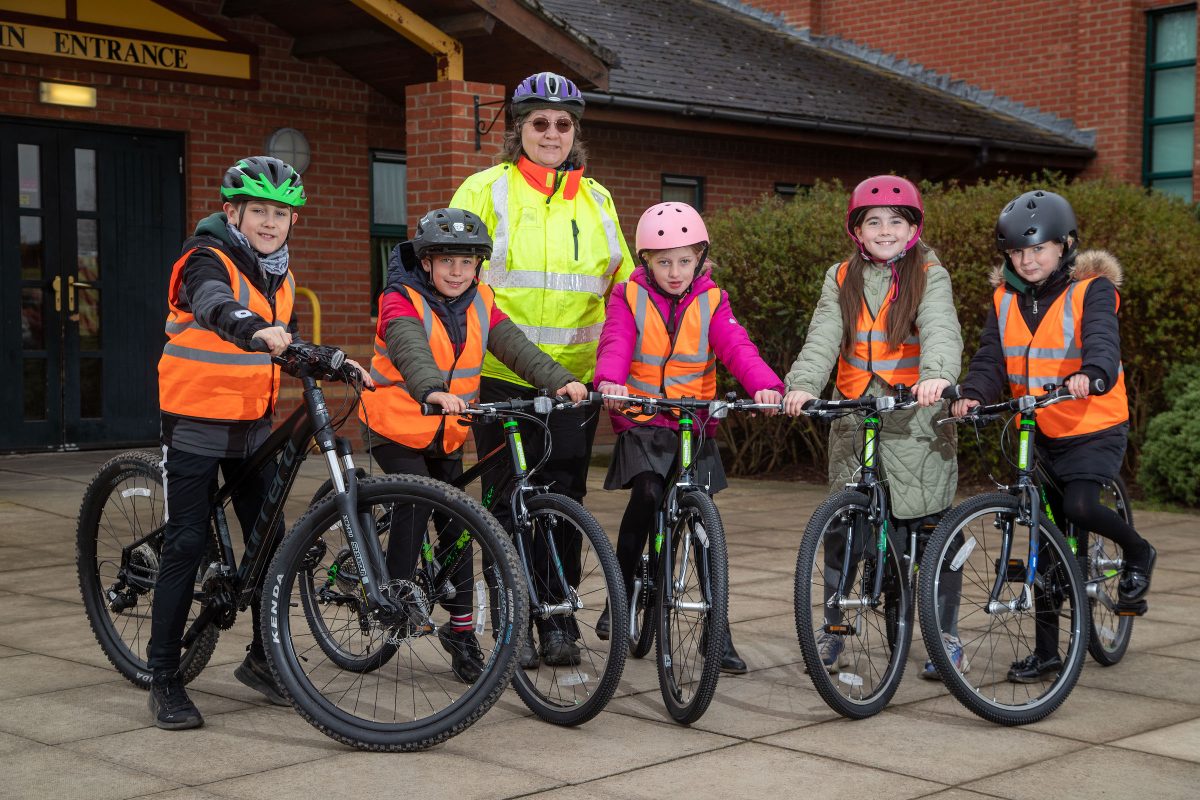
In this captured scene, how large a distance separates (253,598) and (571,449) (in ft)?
4.18

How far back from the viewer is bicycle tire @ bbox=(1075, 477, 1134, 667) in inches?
226

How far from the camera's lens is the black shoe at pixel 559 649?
5.49 meters

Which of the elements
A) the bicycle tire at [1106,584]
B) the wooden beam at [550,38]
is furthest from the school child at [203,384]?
the wooden beam at [550,38]

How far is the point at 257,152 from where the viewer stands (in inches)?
520

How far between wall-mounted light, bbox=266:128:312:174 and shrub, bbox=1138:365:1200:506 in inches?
278

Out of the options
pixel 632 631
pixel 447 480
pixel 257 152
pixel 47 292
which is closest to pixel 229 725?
pixel 447 480

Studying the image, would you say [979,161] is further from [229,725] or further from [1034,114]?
A: [229,725]

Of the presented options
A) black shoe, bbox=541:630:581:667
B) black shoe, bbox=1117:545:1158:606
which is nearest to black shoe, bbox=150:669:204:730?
black shoe, bbox=541:630:581:667

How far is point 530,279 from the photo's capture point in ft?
19.0

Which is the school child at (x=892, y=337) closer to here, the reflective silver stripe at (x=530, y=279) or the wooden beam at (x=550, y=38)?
the reflective silver stripe at (x=530, y=279)

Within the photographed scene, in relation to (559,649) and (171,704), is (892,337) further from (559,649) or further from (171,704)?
(171,704)

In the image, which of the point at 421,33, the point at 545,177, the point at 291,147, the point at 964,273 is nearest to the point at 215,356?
the point at 545,177

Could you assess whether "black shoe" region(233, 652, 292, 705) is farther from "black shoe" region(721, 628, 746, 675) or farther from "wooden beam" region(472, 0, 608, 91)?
"wooden beam" region(472, 0, 608, 91)

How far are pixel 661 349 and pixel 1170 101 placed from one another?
1583cm
